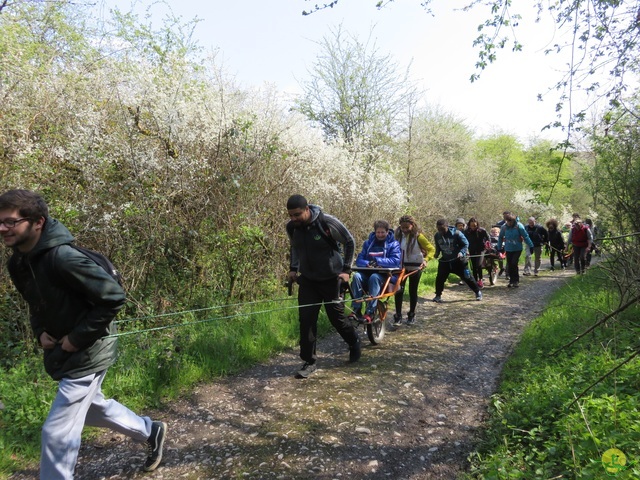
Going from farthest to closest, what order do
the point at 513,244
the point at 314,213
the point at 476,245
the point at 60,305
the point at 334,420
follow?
the point at 513,244
the point at 476,245
the point at 314,213
the point at 334,420
the point at 60,305

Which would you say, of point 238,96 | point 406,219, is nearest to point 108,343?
point 406,219

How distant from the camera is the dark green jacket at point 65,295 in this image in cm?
245

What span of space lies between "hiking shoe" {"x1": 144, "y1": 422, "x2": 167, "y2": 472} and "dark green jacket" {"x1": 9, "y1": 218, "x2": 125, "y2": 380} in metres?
0.93

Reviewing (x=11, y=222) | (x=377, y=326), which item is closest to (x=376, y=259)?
(x=377, y=326)

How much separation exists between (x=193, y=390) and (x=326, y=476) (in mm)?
2205

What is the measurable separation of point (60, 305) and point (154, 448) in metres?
1.48

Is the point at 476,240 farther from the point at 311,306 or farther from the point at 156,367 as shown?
the point at 156,367

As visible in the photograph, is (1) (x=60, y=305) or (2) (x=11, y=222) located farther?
(1) (x=60, y=305)

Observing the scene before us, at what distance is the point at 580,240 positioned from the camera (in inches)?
512

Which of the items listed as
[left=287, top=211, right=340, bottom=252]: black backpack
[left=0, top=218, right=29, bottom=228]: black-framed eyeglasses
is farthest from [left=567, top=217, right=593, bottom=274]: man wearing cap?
[left=0, top=218, right=29, bottom=228]: black-framed eyeglasses

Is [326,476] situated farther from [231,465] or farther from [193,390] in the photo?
[193,390]

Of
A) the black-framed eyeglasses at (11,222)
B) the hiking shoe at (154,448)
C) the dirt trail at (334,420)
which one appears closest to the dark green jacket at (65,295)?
the black-framed eyeglasses at (11,222)

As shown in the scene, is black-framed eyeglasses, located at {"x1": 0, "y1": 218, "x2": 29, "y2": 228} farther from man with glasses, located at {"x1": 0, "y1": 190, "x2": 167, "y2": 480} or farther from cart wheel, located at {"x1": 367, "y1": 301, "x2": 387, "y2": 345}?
cart wheel, located at {"x1": 367, "y1": 301, "x2": 387, "y2": 345}

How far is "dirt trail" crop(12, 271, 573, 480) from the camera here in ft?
10.8
